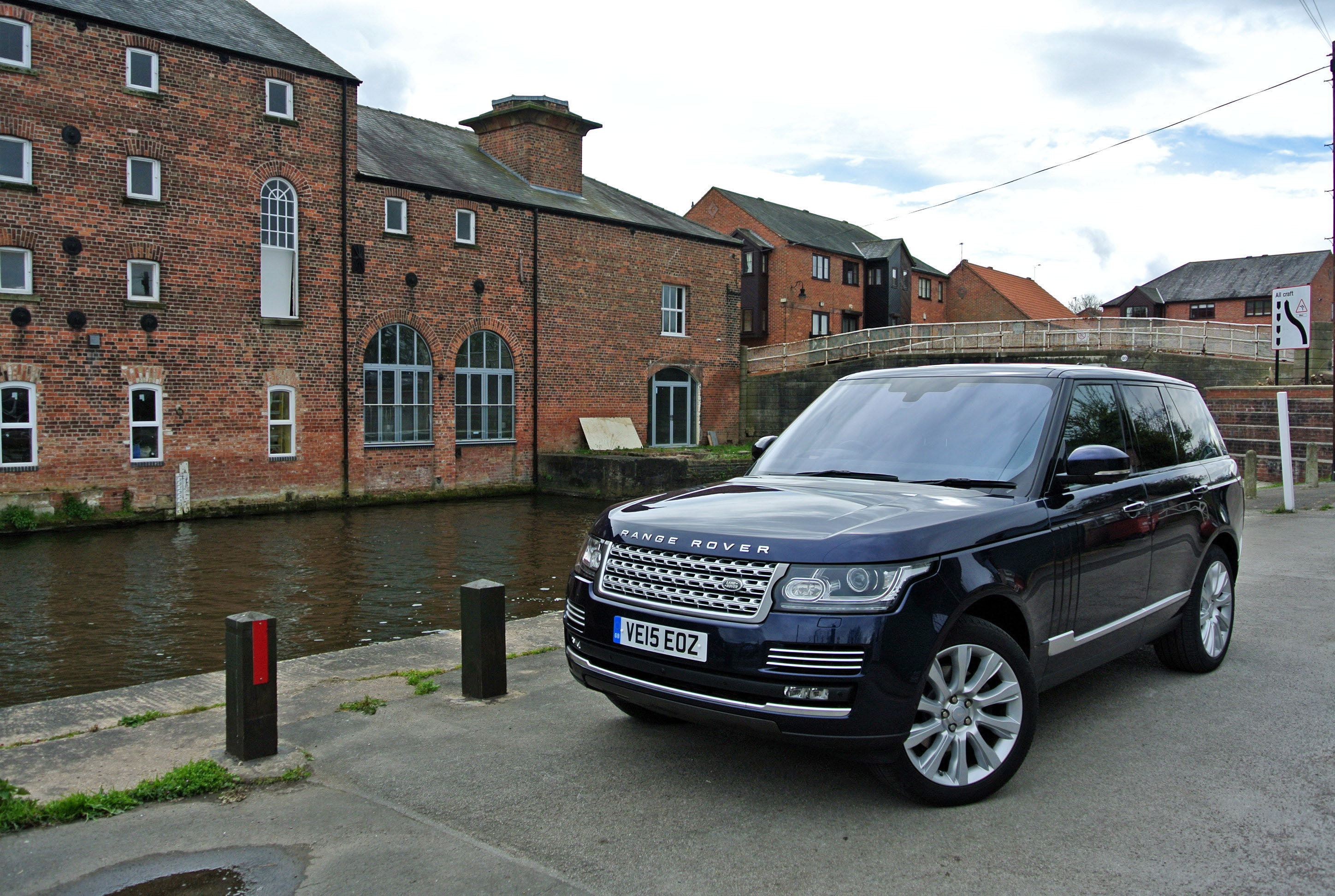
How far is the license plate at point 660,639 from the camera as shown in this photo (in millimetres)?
4027

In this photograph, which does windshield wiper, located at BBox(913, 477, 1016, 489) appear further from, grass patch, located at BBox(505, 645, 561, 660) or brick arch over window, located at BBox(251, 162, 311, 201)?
brick arch over window, located at BBox(251, 162, 311, 201)

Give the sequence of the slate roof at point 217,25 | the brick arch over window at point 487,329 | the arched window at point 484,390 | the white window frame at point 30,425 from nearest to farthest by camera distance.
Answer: the white window frame at point 30,425 < the slate roof at point 217,25 < the brick arch over window at point 487,329 < the arched window at point 484,390

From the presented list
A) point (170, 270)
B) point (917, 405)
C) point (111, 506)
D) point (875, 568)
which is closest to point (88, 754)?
point (875, 568)

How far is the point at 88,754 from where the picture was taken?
4.83 m

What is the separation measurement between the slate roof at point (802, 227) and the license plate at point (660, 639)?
45.8 metres

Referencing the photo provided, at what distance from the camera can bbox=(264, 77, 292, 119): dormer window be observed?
22.1 m

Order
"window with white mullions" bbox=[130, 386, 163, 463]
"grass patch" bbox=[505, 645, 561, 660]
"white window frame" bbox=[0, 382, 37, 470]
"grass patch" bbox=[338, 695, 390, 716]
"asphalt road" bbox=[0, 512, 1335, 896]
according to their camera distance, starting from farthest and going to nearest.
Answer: "window with white mullions" bbox=[130, 386, 163, 463] → "white window frame" bbox=[0, 382, 37, 470] → "grass patch" bbox=[505, 645, 561, 660] → "grass patch" bbox=[338, 695, 390, 716] → "asphalt road" bbox=[0, 512, 1335, 896]

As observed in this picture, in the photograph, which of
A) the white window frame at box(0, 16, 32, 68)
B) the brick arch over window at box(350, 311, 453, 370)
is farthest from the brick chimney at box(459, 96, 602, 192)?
the white window frame at box(0, 16, 32, 68)

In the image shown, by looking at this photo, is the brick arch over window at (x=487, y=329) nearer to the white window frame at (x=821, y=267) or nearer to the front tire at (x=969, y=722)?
the front tire at (x=969, y=722)

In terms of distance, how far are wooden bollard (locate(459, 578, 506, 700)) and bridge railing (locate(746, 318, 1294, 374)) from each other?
27354 millimetres

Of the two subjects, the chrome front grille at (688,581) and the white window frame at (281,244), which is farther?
the white window frame at (281,244)

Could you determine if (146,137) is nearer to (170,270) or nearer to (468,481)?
(170,270)

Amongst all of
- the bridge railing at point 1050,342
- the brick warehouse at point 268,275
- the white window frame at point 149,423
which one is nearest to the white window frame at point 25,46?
the brick warehouse at point 268,275

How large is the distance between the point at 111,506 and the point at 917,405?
18.8 m
